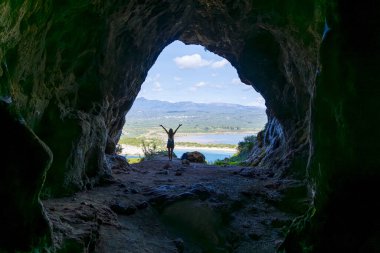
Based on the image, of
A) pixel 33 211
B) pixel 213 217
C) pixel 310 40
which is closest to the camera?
pixel 33 211

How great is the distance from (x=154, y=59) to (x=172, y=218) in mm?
14931

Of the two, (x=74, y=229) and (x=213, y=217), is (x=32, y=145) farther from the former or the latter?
(x=213, y=217)

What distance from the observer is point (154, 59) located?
23078 mm

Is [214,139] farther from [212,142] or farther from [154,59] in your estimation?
[154,59]

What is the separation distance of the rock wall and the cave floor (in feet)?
4.83

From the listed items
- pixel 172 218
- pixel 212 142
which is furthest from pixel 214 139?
pixel 172 218

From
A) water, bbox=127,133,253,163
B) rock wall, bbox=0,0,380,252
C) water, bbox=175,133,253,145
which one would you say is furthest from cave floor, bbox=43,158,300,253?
water, bbox=175,133,253,145

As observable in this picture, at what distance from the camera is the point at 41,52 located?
29.8ft

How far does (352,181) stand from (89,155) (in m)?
10.5

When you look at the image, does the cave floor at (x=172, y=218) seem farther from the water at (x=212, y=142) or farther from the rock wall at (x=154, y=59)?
the water at (x=212, y=142)

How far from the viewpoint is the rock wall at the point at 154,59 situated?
231 inches

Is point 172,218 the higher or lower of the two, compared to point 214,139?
lower

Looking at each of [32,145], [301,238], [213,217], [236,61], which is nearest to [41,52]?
[32,145]

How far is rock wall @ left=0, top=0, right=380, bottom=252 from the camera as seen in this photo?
5871mm
